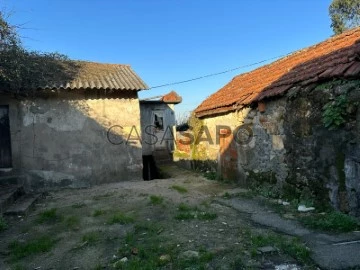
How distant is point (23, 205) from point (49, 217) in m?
1.35

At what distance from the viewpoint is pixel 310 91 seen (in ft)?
19.7

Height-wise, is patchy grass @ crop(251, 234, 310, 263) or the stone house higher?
the stone house

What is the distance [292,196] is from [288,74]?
9.53 ft

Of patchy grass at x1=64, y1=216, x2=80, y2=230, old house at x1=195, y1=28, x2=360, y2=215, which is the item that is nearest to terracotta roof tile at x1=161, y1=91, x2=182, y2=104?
old house at x1=195, y1=28, x2=360, y2=215

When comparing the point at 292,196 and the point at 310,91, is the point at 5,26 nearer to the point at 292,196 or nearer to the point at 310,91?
the point at 310,91

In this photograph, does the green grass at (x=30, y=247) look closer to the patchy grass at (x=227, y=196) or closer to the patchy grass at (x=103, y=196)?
the patchy grass at (x=103, y=196)

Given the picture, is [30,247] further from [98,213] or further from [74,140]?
[74,140]

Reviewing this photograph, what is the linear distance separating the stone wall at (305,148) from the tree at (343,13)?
50.6ft

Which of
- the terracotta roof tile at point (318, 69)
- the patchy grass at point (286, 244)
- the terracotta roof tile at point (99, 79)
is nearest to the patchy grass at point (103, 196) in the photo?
the terracotta roof tile at point (99, 79)

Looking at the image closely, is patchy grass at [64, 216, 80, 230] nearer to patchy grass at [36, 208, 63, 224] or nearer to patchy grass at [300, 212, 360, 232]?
patchy grass at [36, 208, 63, 224]

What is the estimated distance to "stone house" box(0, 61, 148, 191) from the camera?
31.0 ft

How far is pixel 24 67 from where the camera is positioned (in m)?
9.23

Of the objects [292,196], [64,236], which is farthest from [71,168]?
[292,196]

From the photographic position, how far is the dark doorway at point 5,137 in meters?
9.41
